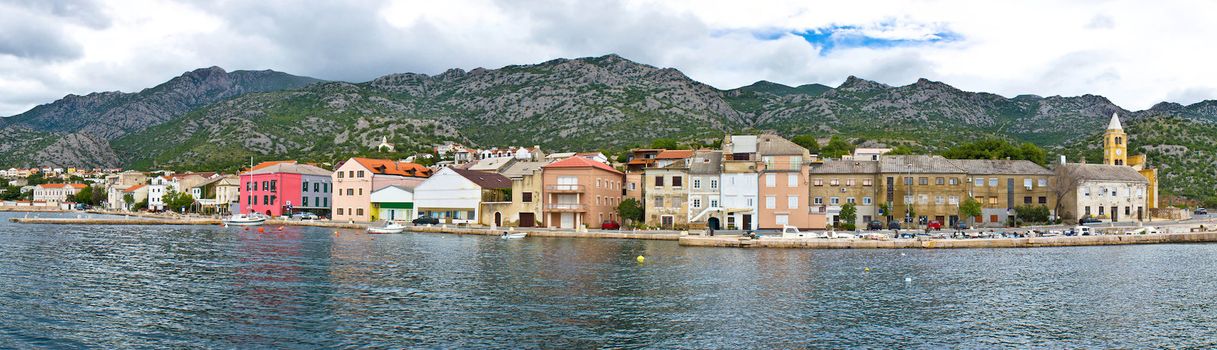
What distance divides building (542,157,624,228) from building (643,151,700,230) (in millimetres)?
5404

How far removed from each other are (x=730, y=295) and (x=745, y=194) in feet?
153

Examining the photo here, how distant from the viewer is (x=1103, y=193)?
8381cm

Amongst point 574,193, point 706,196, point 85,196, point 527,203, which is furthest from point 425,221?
point 85,196

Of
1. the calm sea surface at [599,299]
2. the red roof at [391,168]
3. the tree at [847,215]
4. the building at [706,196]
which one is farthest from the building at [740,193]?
the red roof at [391,168]

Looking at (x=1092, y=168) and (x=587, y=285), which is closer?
(x=587, y=285)

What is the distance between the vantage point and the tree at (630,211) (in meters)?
83.9

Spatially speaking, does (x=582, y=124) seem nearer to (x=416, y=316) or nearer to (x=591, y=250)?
(x=591, y=250)

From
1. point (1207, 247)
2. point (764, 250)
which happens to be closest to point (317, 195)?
point (764, 250)

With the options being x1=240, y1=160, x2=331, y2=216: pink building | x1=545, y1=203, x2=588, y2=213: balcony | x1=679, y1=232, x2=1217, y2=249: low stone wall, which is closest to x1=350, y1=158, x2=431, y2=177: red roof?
x1=240, y1=160, x2=331, y2=216: pink building

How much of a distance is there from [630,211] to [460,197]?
70.3 feet

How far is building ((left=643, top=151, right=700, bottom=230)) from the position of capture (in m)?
82.2

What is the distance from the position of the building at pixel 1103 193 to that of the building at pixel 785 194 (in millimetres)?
25399

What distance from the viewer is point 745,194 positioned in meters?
80.9

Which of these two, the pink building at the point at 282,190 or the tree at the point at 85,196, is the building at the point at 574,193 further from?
the tree at the point at 85,196
